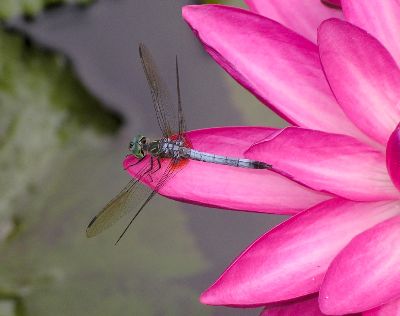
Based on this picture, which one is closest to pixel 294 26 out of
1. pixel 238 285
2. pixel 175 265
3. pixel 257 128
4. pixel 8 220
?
pixel 257 128

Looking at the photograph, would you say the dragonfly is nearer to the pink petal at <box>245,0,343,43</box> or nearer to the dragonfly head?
the dragonfly head

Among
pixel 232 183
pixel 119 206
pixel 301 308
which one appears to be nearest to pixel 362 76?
pixel 232 183

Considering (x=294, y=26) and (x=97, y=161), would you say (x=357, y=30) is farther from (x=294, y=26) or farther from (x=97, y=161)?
(x=97, y=161)

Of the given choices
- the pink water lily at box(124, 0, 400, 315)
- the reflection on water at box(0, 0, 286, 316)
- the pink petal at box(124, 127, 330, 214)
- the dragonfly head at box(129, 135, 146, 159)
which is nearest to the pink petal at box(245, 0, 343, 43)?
the pink water lily at box(124, 0, 400, 315)

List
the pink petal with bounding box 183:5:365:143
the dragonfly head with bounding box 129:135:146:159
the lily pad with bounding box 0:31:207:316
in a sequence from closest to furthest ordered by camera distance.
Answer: the pink petal with bounding box 183:5:365:143, the dragonfly head with bounding box 129:135:146:159, the lily pad with bounding box 0:31:207:316

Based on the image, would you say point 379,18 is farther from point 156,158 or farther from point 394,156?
point 156,158

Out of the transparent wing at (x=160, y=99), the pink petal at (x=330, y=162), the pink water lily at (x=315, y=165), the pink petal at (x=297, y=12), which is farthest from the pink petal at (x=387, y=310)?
the transparent wing at (x=160, y=99)
